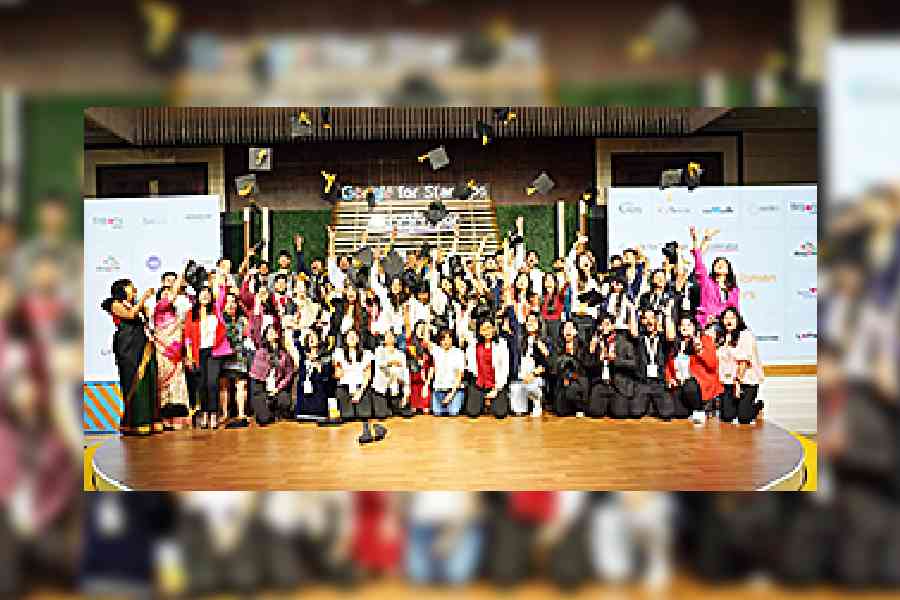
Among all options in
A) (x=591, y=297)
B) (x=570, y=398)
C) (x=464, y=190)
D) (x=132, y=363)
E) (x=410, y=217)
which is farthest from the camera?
(x=464, y=190)

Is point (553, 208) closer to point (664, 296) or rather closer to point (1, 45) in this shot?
point (664, 296)

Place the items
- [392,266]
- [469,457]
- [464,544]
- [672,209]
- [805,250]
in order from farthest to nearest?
[672,209], [805,250], [392,266], [469,457], [464,544]

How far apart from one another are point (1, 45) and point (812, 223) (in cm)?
767

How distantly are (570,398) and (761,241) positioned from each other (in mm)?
3194

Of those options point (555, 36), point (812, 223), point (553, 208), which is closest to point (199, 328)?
point (555, 36)

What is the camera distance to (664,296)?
22.7ft

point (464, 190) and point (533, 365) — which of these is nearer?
point (533, 365)

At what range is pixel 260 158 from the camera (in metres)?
8.95

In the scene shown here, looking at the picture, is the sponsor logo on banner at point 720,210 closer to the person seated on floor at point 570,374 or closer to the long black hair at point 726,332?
the long black hair at point 726,332

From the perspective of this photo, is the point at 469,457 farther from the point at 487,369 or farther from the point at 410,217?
the point at 410,217

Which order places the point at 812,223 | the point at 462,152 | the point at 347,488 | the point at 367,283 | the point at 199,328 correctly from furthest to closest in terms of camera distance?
the point at 462,152, the point at 812,223, the point at 367,283, the point at 199,328, the point at 347,488

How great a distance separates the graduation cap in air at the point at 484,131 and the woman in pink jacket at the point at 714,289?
277 cm

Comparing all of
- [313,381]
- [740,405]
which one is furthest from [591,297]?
[313,381]

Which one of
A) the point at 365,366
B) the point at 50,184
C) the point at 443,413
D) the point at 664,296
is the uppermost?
the point at 50,184
